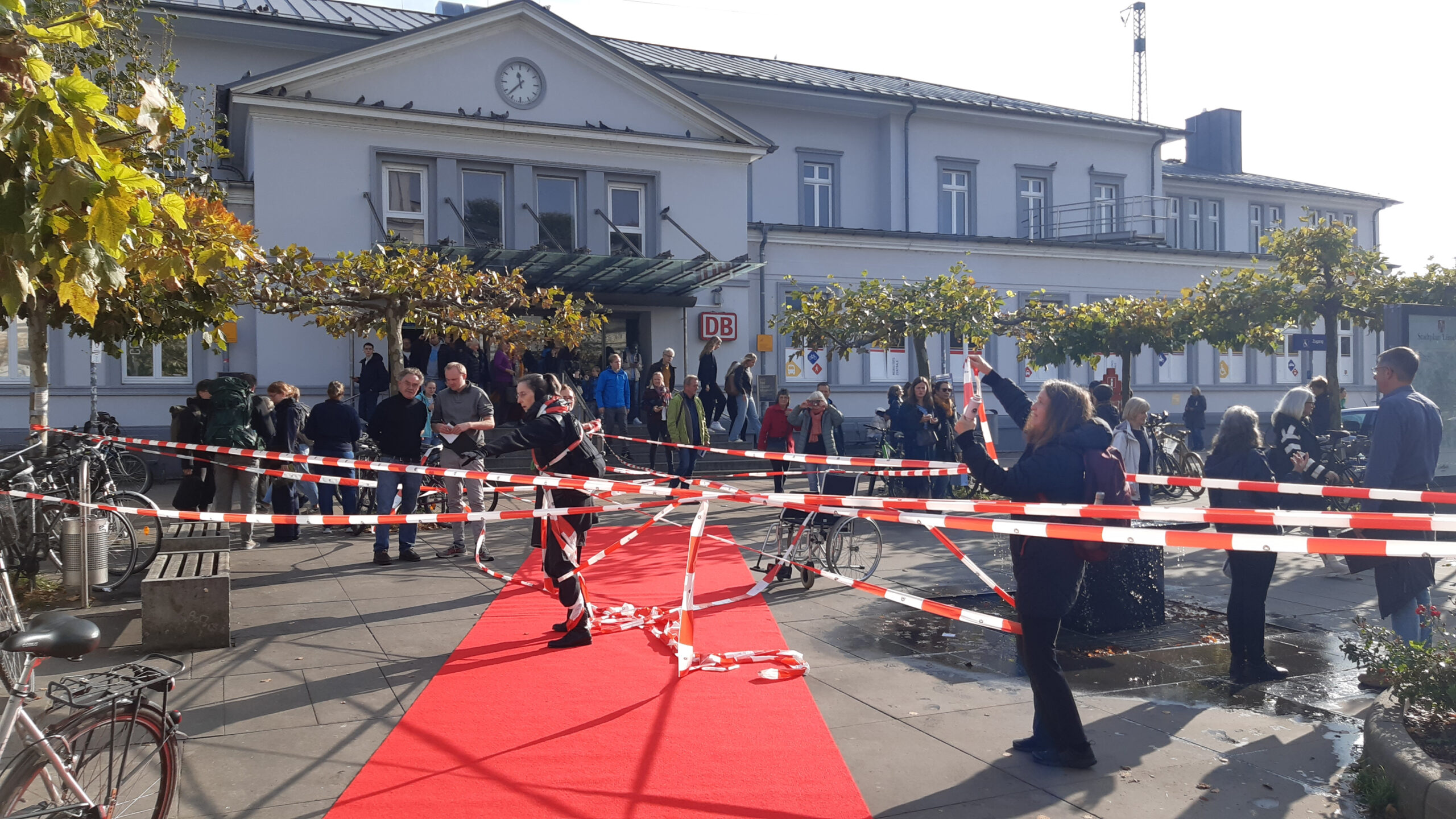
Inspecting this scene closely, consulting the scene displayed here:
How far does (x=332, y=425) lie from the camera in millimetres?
11977

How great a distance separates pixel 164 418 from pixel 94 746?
1919cm

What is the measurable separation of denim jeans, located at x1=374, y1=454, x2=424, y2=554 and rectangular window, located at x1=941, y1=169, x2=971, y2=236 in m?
23.0

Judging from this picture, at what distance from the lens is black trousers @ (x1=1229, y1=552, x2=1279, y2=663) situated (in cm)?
659

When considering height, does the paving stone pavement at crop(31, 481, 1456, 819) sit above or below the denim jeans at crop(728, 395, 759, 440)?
below

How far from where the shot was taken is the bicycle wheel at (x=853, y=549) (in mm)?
9555

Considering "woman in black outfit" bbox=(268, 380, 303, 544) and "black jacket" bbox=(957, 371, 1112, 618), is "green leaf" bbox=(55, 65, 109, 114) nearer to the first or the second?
"black jacket" bbox=(957, 371, 1112, 618)

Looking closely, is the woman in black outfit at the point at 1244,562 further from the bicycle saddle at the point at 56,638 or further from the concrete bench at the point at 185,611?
the concrete bench at the point at 185,611

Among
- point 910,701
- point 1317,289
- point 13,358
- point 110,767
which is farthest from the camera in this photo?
point 13,358

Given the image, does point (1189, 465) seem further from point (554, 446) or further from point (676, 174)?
point (554, 446)

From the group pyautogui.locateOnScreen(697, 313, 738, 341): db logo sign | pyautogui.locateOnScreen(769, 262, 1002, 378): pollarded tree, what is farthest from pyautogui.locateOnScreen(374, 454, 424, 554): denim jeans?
pyautogui.locateOnScreen(697, 313, 738, 341): db logo sign

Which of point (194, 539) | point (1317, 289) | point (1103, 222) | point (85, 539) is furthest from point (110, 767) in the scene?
point (1103, 222)

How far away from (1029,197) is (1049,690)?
1154 inches

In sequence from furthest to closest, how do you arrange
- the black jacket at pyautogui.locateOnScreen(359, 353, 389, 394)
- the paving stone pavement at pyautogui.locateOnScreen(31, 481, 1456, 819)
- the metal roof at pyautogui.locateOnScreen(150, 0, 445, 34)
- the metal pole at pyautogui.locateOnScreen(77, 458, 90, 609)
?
1. the metal roof at pyautogui.locateOnScreen(150, 0, 445, 34)
2. the black jacket at pyautogui.locateOnScreen(359, 353, 389, 394)
3. the metal pole at pyautogui.locateOnScreen(77, 458, 90, 609)
4. the paving stone pavement at pyautogui.locateOnScreen(31, 481, 1456, 819)

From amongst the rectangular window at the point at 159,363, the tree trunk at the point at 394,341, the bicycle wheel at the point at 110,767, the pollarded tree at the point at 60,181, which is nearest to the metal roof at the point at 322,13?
the rectangular window at the point at 159,363
